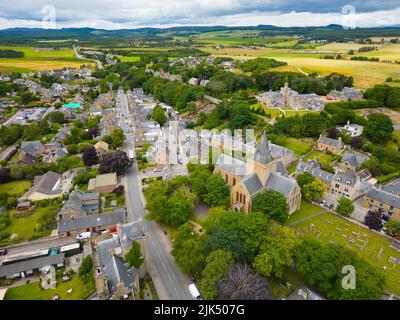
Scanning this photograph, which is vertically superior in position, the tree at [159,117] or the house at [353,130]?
the tree at [159,117]

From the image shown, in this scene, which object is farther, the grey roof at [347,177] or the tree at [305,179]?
the tree at [305,179]

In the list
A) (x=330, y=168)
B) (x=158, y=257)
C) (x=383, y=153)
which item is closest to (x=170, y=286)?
(x=158, y=257)

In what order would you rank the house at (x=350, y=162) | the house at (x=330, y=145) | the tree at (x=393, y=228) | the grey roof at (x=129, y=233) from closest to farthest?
the grey roof at (x=129, y=233) < the tree at (x=393, y=228) < the house at (x=350, y=162) < the house at (x=330, y=145)

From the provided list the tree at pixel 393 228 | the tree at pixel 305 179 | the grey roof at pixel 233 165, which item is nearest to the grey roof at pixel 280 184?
the grey roof at pixel 233 165

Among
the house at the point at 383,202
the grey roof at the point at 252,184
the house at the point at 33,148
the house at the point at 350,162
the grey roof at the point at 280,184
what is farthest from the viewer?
the house at the point at 33,148

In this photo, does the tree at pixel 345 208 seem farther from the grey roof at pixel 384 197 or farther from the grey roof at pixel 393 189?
the grey roof at pixel 393 189

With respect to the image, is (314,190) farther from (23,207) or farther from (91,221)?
(23,207)
